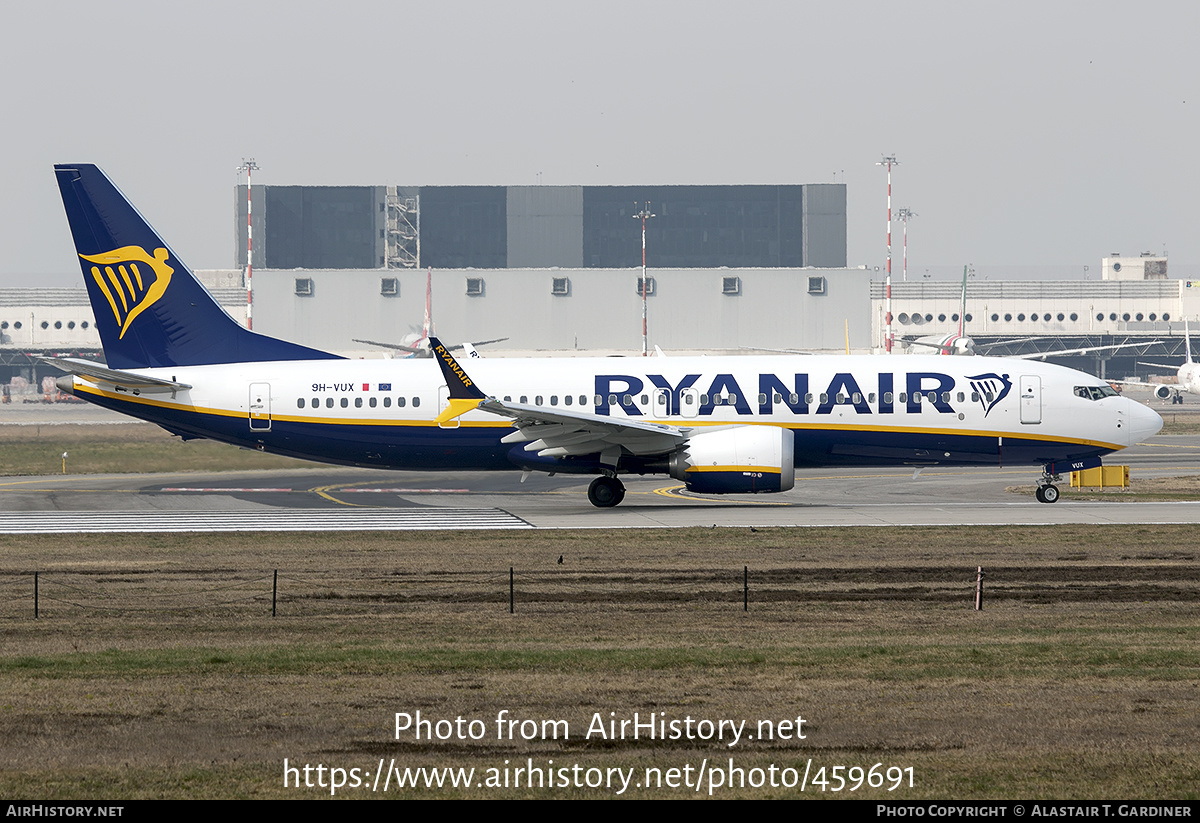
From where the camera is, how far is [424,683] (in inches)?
623

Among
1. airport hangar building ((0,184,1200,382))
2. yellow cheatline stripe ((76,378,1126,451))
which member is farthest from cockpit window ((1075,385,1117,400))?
airport hangar building ((0,184,1200,382))

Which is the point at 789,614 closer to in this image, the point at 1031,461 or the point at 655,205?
the point at 1031,461

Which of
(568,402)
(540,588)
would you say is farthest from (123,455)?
(540,588)

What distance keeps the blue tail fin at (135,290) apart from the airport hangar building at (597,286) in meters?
97.3

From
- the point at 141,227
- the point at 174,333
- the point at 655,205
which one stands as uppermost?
the point at 655,205

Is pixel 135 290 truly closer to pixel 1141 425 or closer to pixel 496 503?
pixel 496 503

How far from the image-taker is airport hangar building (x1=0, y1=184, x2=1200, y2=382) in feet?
457

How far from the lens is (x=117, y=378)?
39250 mm

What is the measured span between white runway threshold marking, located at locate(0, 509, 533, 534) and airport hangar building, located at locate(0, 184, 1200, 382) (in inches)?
3929

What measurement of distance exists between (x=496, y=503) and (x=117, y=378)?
12.4 metres
